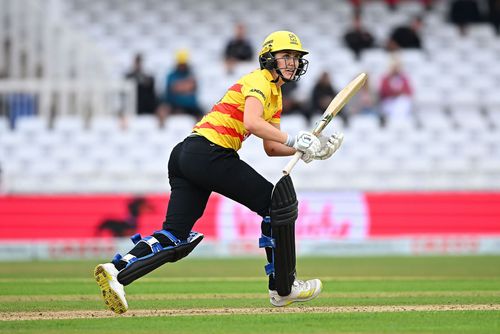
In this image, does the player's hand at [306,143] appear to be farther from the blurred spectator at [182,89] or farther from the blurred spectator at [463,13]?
the blurred spectator at [463,13]

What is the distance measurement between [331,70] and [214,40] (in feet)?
6.28

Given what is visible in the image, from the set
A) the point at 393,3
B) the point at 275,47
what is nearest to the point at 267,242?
the point at 275,47

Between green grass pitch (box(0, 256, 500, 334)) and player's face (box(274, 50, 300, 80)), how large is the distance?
1.39 metres

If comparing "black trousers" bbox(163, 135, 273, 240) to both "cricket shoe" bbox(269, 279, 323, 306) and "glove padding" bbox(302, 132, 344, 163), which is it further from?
"cricket shoe" bbox(269, 279, 323, 306)

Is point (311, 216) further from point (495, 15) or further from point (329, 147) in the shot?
point (329, 147)

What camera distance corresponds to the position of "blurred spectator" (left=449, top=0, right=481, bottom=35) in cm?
1695

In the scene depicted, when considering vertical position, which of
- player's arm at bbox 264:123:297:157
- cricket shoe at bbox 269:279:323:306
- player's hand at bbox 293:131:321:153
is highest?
player's hand at bbox 293:131:321:153

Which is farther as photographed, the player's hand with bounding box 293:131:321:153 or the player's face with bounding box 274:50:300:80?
the player's face with bounding box 274:50:300:80

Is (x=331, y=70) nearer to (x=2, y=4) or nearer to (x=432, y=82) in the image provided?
(x=432, y=82)

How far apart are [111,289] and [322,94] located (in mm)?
8642

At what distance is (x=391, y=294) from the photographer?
24.9ft

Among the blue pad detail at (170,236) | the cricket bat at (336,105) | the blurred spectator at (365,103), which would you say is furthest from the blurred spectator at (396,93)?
the blue pad detail at (170,236)

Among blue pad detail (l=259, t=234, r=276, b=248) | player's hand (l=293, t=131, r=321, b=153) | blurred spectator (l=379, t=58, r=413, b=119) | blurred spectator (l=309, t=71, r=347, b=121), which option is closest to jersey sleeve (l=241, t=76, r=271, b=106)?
player's hand (l=293, t=131, r=321, b=153)

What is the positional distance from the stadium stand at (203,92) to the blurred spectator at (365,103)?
0.36 meters
